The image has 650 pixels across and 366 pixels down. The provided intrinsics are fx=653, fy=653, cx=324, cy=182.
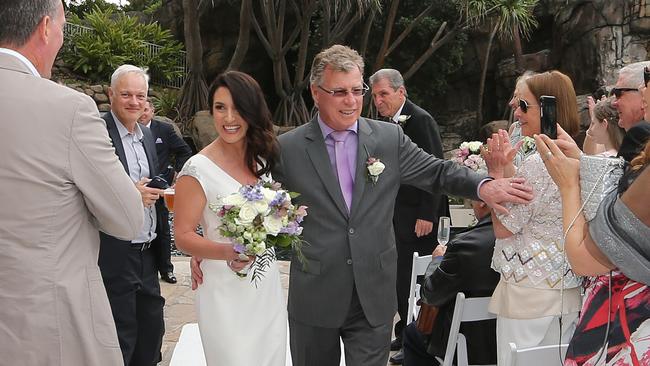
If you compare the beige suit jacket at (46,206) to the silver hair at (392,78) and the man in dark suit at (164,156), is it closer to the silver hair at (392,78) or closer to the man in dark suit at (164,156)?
the man in dark suit at (164,156)

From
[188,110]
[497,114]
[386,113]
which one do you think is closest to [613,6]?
[497,114]

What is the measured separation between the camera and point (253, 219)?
262 centimetres

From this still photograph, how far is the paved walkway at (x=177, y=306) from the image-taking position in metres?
5.40

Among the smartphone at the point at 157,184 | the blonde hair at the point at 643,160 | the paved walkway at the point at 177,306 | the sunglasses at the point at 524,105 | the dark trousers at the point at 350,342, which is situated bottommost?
the paved walkway at the point at 177,306

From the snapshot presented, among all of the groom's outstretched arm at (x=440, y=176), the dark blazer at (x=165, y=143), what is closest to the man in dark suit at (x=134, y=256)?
the dark blazer at (x=165, y=143)

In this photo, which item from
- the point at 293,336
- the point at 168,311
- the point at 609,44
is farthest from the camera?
the point at 609,44

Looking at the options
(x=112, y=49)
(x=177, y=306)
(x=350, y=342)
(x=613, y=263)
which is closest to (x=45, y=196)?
(x=350, y=342)

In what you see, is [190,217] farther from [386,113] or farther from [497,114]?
[497,114]

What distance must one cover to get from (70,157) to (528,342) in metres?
2.05

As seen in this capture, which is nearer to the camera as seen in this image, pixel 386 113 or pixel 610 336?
pixel 610 336

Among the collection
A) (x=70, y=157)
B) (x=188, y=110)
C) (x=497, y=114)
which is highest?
(x=70, y=157)

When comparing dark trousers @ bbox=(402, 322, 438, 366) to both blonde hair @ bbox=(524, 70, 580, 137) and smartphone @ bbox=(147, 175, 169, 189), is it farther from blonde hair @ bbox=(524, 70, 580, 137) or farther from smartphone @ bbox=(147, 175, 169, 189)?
smartphone @ bbox=(147, 175, 169, 189)

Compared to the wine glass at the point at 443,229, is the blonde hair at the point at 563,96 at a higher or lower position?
higher

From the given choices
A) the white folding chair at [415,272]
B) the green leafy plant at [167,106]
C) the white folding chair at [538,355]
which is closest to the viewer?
the white folding chair at [538,355]
